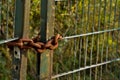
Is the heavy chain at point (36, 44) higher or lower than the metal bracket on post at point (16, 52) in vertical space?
Result: higher

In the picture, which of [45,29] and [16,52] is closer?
[16,52]

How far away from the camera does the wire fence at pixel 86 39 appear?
2.81 metres

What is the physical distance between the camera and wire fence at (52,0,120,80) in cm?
281

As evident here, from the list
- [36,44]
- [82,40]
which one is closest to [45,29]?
[36,44]

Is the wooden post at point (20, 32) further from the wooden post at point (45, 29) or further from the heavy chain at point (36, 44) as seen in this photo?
the wooden post at point (45, 29)

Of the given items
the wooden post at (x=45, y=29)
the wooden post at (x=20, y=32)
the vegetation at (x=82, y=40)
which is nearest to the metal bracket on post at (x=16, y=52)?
the wooden post at (x=20, y=32)

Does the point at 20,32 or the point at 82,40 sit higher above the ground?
the point at 20,32

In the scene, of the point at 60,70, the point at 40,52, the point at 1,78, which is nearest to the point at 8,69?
the point at 1,78

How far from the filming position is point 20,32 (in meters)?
2.26

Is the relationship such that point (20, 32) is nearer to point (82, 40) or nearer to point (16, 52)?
point (16, 52)

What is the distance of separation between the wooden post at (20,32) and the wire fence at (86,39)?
37 centimetres

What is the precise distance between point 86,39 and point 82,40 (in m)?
0.03

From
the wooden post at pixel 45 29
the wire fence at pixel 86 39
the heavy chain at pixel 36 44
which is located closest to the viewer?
the heavy chain at pixel 36 44

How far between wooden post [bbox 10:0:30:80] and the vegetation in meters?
0.32
